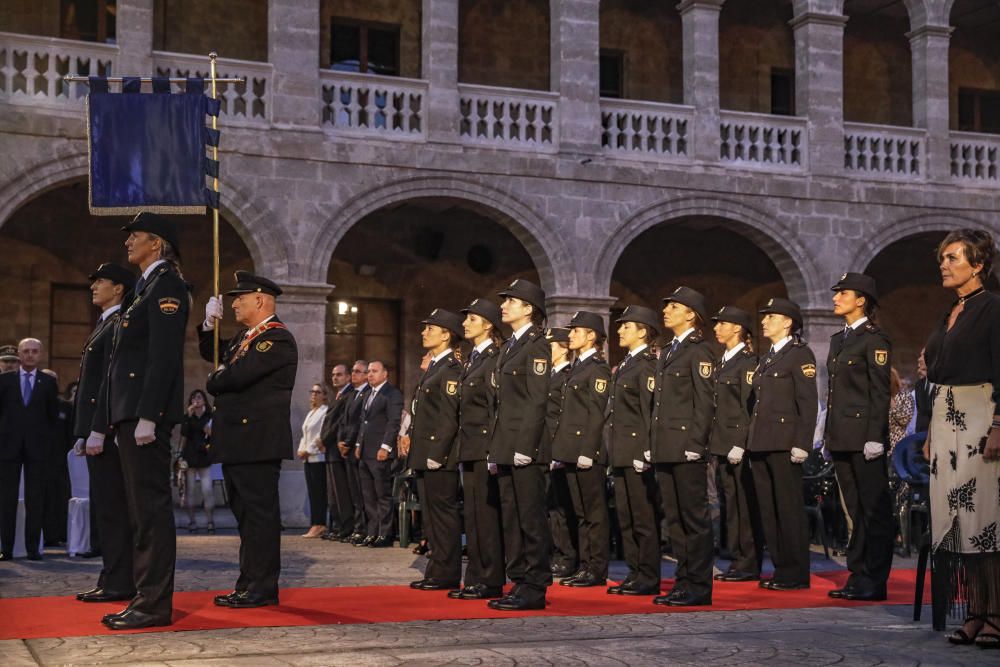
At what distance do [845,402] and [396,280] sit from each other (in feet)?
36.7

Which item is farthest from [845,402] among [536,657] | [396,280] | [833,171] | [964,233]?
[396,280]

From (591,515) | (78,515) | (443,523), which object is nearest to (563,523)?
(591,515)

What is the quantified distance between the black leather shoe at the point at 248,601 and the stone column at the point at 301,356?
7834mm

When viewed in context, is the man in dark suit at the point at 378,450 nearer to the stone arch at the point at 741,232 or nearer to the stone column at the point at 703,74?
the stone arch at the point at 741,232

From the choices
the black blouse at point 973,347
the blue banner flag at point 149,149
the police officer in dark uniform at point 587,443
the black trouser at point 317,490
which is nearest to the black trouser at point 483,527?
the police officer in dark uniform at point 587,443

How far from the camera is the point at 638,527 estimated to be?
7844 mm

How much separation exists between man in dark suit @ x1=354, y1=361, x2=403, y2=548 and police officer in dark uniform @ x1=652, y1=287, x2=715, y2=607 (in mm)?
4149

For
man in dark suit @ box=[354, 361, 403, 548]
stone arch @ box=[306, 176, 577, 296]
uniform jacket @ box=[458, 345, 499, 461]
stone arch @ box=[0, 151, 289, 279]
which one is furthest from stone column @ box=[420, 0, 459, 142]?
uniform jacket @ box=[458, 345, 499, 461]

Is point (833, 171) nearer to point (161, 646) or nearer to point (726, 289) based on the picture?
point (726, 289)

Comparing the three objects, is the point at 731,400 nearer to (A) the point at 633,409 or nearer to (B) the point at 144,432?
(A) the point at 633,409

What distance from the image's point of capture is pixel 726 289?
65.3 ft

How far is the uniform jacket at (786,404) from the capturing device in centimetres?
803

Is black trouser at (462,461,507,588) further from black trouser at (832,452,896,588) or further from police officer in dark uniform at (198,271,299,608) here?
black trouser at (832,452,896,588)

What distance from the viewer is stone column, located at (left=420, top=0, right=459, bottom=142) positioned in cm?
1542
